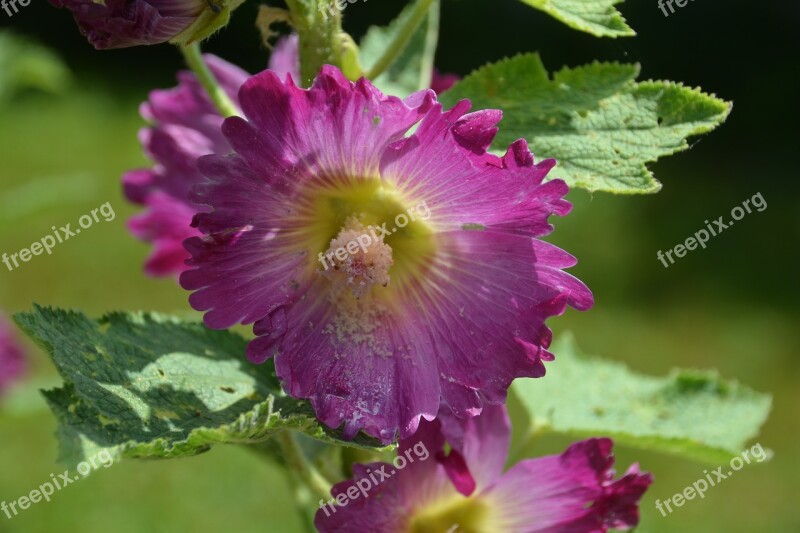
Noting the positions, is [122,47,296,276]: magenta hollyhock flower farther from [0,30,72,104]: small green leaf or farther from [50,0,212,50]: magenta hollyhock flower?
[0,30,72,104]: small green leaf

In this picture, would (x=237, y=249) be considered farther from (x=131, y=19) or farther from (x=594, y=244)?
(x=594, y=244)

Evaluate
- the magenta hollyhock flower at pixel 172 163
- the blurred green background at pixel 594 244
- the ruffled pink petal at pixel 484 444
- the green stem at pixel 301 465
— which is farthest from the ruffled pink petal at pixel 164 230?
the blurred green background at pixel 594 244

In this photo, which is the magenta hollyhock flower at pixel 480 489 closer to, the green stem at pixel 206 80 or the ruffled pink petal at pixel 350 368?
the ruffled pink petal at pixel 350 368

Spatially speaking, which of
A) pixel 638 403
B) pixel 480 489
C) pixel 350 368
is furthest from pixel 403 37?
Result: pixel 638 403

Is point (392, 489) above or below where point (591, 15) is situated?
below

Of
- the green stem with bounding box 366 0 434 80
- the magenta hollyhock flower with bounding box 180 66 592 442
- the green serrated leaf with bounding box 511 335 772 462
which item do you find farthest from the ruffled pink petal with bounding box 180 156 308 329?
the green serrated leaf with bounding box 511 335 772 462

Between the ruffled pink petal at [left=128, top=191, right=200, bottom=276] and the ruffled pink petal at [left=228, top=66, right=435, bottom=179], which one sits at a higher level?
the ruffled pink petal at [left=228, top=66, right=435, bottom=179]
